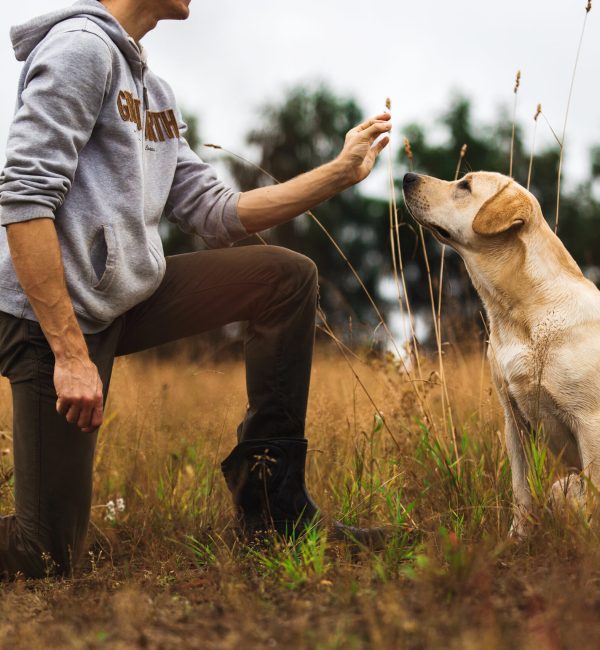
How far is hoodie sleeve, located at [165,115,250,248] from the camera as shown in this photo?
143 inches

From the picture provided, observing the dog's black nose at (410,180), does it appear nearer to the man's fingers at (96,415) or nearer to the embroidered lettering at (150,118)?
the embroidered lettering at (150,118)

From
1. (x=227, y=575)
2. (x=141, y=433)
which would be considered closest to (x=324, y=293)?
(x=141, y=433)

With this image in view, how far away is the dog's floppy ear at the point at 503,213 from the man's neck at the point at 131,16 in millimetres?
1524

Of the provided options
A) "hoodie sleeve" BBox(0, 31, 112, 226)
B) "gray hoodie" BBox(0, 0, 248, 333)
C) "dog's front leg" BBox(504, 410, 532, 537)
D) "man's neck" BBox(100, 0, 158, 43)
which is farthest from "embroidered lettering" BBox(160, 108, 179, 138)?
"dog's front leg" BBox(504, 410, 532, 537)

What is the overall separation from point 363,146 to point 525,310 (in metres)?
0.91

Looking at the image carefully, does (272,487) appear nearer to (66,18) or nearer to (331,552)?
(331,552)

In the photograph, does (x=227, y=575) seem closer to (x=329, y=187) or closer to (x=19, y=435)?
(x=19, y=435)

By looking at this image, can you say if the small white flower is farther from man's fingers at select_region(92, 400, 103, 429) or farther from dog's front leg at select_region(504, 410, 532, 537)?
dog's front leg at select_region(504, 410, 532, 537)

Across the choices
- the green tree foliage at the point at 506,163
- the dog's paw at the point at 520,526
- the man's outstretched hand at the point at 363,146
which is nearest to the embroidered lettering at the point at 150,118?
the man's outstretched hand at the point at 363,146

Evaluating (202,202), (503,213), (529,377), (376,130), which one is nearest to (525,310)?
(529,377)

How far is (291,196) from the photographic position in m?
3.51

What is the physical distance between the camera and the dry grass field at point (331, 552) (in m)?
2.00

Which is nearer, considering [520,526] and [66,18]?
[520,526]

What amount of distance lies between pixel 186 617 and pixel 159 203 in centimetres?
169
